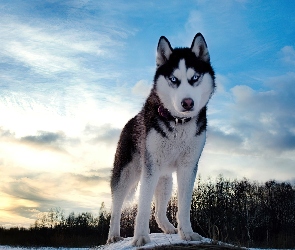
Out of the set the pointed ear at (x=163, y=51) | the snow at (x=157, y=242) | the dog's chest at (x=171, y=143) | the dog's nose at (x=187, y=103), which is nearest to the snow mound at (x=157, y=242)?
the snow at (x=157, y=242)

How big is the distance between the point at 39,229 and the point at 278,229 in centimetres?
2008

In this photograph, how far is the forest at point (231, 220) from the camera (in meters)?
29.5

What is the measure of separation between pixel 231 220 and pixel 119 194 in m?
24.8

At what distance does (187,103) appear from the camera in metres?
5.71

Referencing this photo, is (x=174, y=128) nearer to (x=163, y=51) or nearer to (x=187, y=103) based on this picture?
(x=187, y=103)

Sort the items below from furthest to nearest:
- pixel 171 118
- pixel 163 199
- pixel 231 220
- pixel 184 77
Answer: pixel 231 220 → pixel 163 199 → pixel 171 118 → pixel 184 77

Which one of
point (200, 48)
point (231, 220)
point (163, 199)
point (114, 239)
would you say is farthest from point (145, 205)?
point (231, 220)

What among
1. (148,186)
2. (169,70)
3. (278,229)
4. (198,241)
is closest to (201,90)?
(169,70)

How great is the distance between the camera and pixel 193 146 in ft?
21.2

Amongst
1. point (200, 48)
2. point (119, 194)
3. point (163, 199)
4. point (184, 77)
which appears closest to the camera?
point (184, 77)

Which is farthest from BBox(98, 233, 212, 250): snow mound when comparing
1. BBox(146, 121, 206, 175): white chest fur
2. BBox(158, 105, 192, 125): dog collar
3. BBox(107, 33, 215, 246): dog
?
BBox(158, 105, 192, 125): dog collar

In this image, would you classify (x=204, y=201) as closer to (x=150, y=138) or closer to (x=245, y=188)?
(x=245, y=188)

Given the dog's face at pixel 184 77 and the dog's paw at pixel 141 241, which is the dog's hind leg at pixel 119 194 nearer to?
the dog's paw at pixel 141 241

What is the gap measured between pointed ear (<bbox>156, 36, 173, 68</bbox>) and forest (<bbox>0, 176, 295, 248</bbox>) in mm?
19766
